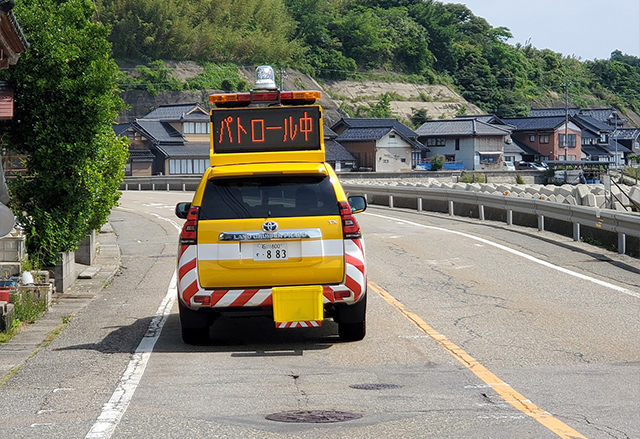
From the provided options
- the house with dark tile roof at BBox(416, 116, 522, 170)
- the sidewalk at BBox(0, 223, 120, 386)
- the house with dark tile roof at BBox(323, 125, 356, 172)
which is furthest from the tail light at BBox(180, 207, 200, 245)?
the house with dark tile roof at BBox(416, 116, 522, 170)

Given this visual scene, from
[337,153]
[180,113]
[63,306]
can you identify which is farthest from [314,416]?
[337,153]

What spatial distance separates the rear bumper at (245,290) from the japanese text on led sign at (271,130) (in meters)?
2.03

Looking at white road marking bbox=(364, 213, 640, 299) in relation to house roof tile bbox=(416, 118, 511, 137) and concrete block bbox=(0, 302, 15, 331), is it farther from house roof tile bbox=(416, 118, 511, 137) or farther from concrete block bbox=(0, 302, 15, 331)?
house roof tile bbox=(416, 118, 511, 137)

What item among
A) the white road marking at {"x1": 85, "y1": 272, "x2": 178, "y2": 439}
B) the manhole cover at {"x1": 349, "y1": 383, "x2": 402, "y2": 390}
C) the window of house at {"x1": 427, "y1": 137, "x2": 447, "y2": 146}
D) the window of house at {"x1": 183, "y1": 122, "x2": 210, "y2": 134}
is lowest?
the manhole cover at {"x1": 349, "y1": 383, "x2": 402, "y2": 390}

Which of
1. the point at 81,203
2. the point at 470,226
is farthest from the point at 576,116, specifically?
the point at 81,203

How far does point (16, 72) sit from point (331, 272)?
754 centimetres

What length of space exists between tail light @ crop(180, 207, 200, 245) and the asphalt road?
3.79 ft

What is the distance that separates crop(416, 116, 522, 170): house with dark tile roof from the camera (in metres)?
96.8

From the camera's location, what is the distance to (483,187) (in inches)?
1705

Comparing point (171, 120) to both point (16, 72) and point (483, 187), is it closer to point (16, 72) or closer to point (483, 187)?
point (483, 187)

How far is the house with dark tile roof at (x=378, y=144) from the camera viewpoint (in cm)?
9138

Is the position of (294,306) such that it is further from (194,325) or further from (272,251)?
(194,325)

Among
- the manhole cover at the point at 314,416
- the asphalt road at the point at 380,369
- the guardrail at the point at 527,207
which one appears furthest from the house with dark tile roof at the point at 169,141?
the manhole cover at the point at 314,416

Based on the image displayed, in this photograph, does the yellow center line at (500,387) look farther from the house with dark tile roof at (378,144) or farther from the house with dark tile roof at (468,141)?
the house with dark tile roof at (468,141)
